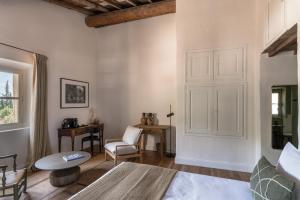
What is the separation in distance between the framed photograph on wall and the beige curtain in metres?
0.58

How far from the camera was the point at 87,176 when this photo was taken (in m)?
3.22

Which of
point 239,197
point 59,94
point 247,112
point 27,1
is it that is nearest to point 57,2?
point 27,1

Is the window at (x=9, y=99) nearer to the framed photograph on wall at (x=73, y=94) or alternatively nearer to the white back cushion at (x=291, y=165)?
the framed photograph on wall at (x=73, y=94)

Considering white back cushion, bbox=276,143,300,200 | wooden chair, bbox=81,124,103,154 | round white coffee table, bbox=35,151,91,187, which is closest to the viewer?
white back cushion, bbox=276,143,300,200

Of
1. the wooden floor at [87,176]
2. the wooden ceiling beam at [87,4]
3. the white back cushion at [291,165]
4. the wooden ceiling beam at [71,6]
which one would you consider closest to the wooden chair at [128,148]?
the wooden floor at [87,176]

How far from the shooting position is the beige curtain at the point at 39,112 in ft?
11.9

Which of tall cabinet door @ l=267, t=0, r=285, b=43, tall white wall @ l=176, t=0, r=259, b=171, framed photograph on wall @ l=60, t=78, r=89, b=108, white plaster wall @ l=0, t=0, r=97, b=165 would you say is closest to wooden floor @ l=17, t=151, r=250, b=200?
tall white wall @ l=176, t=0, r=259, b=171

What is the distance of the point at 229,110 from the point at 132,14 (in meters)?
3.31

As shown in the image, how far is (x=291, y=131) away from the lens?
3.02 meters

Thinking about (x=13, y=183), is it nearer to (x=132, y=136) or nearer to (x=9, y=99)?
(x=9, y=99)

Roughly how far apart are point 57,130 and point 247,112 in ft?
13.3

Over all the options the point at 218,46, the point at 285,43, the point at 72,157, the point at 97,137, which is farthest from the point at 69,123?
the point at 285,43

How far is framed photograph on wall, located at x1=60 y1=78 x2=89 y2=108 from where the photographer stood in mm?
4434

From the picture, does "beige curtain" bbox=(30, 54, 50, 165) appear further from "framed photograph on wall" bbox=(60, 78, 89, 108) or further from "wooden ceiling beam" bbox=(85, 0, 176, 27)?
"wooden ceiling beam" bbox=(85, 0, 176, 27)
